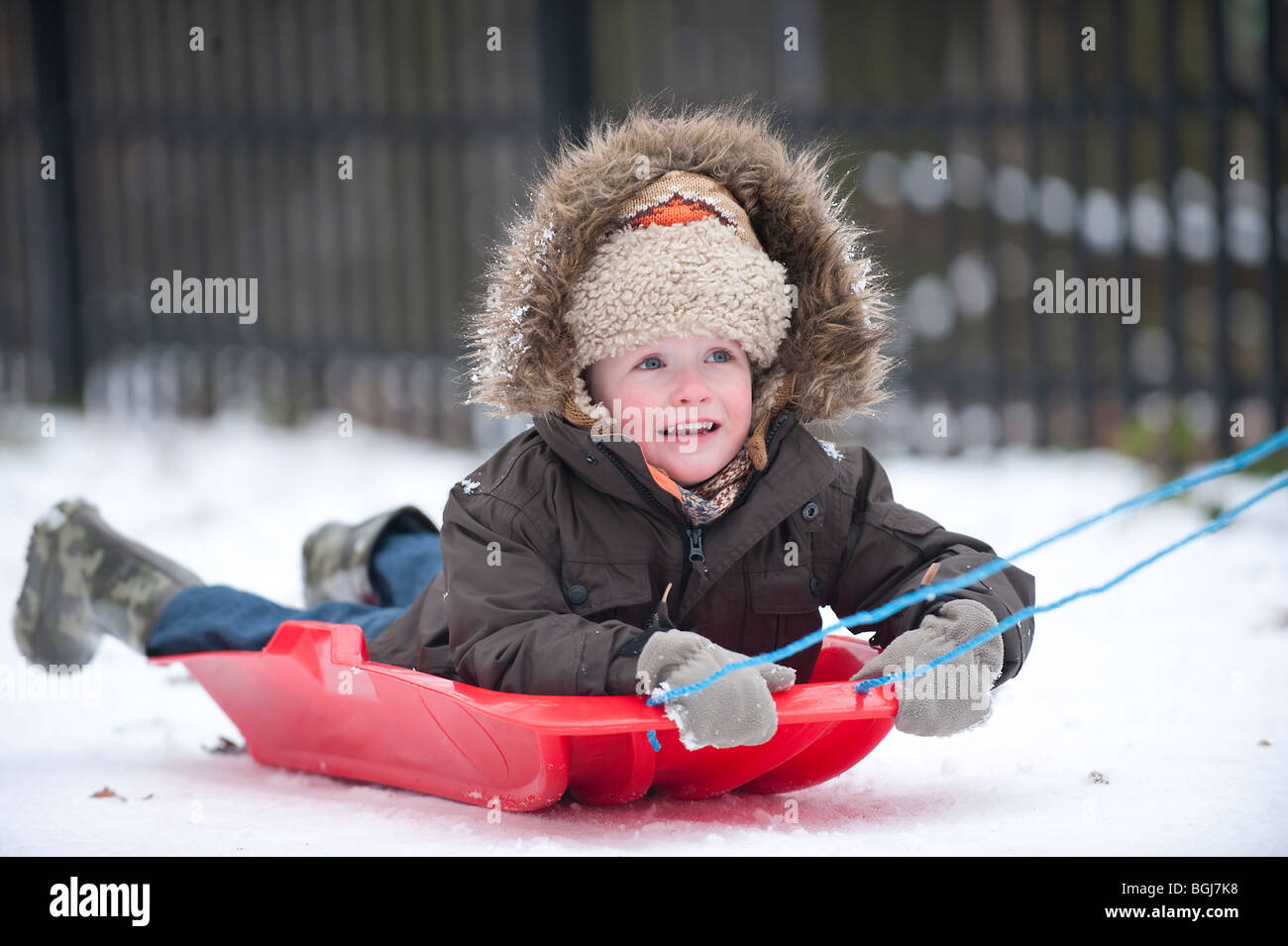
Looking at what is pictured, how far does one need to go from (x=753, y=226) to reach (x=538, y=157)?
3152 mm

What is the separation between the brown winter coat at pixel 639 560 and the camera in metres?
1.81

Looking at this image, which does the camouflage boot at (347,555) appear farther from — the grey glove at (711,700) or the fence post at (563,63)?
the fence post at (563,63)

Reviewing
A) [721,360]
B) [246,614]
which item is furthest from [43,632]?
[721,360]

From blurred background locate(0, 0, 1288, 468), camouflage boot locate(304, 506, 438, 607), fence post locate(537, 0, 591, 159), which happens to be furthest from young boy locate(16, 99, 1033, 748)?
fence post locate(537, 0, 591, 159)

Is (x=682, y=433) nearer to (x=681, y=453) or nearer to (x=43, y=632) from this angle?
(x=681, y=453)

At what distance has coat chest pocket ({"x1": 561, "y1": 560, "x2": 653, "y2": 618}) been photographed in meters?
1.87

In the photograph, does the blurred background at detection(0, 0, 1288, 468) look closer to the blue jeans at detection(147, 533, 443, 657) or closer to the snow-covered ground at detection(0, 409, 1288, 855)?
the snow-covered ground at detection(0, 409, 1288, 855)

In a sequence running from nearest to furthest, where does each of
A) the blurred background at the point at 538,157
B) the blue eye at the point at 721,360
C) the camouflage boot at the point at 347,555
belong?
1. the blue eye at the point at 721,360
2. the camouflage boot at the point at 347,555
3. the blurred background at the point at 538,157

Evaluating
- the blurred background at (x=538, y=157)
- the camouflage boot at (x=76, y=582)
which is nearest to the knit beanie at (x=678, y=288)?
the camouflage boot at (x=76, y=582)

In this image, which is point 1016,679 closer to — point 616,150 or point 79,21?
point 616,150

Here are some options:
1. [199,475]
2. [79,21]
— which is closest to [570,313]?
[199,475]

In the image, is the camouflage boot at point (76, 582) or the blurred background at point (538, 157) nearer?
the camouflage boot at point (76, 582)

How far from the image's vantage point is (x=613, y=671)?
1.70 m

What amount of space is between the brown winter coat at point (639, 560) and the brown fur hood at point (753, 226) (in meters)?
0.08
